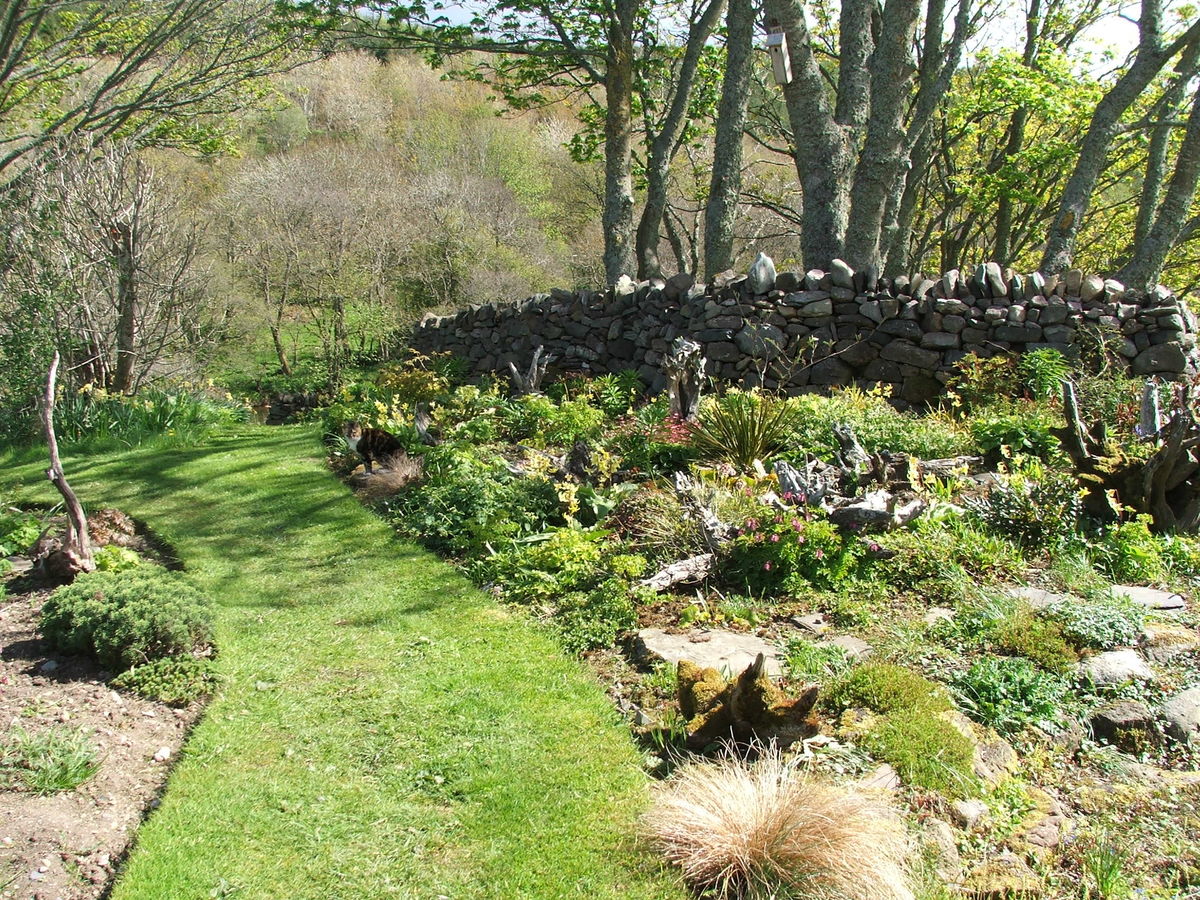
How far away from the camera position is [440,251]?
782 inches

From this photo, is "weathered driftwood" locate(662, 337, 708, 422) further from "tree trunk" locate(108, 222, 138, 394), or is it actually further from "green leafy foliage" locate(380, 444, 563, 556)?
"tree trunk" locate(108, 222, 138, 394)

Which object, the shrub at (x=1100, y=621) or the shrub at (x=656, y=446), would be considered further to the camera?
the shrub at (x=656, y=446)

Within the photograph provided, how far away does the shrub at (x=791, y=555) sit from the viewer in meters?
5.14

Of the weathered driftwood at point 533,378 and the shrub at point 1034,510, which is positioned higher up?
the weathered driftwood at point 533,378

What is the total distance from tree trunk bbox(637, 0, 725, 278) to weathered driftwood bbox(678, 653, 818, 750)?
1086 cm

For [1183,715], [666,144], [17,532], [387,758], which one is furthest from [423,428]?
[666,144]

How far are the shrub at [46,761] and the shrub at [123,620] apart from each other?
2.29 ft

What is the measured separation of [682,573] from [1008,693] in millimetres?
1918

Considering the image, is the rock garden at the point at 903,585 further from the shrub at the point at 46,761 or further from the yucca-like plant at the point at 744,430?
the shrub at the point at 46,761

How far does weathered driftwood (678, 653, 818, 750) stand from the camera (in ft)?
11.5

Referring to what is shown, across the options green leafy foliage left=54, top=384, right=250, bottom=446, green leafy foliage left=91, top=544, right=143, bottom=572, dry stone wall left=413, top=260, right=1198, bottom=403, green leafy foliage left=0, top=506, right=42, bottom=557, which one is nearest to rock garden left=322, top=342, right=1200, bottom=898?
dry stone wall left=413, top=260, right=1198, bottom=403

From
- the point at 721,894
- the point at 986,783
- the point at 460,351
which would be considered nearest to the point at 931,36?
the point at 460,351

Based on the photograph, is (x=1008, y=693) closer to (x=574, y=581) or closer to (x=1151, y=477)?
(x=574, y=581)

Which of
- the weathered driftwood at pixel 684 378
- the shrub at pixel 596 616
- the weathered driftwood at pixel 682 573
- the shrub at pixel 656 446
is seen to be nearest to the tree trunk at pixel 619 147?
the weathered driftwood at pixel 684 378
